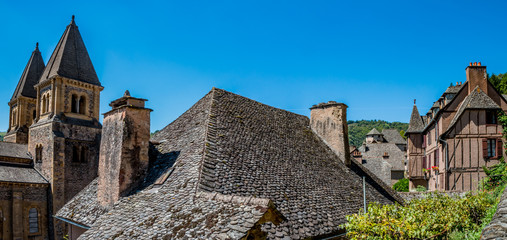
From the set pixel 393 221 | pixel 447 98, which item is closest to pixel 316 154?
pixel 393 221

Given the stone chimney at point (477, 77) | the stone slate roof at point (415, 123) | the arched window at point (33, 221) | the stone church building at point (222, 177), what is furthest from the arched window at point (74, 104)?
the stone chimney at point (477, 77)

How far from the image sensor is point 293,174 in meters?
12.3

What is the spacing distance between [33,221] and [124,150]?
875 inches

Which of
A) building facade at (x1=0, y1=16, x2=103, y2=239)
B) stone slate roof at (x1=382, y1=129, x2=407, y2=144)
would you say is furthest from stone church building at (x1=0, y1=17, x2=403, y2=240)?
stone slate roof at (x1=382, y1=129, x2=407, y2=144)

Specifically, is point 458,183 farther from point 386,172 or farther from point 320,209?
point 386,172

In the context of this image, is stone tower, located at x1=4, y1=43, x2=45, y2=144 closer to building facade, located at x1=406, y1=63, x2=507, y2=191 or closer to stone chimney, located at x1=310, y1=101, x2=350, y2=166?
stone chimney, located at x1=310, y1=101, x2=350, y2=166

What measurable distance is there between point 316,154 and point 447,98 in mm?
17824

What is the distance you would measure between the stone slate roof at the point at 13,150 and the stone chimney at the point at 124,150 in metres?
22.6

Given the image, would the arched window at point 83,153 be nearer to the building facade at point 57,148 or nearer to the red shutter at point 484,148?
the building facade at point 57,148

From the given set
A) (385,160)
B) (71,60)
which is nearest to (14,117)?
(71,60)

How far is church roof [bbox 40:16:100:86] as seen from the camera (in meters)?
31.3

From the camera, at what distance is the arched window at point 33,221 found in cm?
2780

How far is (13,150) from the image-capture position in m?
30.7

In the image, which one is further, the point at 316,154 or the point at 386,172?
the point at 386,172
